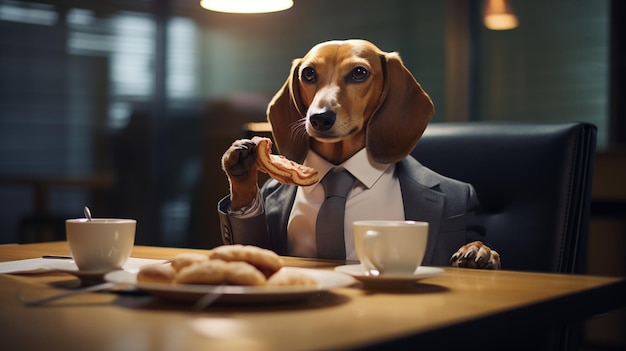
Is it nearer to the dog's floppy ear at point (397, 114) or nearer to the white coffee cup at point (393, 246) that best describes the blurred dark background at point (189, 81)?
the dog's floppy ear at point (397, 114)

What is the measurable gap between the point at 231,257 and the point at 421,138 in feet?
3.37

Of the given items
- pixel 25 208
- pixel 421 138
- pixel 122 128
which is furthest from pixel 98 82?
pixel 421 138

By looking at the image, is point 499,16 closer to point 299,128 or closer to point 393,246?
point 299,128

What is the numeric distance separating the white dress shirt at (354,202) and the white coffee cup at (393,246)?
60 cm

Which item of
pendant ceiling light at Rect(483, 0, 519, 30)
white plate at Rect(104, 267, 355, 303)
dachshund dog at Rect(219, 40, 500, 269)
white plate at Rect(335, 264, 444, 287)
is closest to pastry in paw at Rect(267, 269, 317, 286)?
white plate at Rect(104, 267, 355, 303)

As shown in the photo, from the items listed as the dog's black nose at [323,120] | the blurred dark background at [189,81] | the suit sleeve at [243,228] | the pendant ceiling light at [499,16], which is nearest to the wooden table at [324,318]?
the suit sleeve at [243,228]

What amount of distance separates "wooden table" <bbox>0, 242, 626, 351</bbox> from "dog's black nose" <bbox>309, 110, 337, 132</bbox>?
62cm

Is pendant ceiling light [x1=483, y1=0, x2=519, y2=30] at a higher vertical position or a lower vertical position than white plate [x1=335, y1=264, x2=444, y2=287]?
higher

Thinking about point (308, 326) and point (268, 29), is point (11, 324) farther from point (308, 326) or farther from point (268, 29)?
point (268, 29)

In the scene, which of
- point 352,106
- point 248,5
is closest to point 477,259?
point 352,106

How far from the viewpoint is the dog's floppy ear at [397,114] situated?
5.15 ft

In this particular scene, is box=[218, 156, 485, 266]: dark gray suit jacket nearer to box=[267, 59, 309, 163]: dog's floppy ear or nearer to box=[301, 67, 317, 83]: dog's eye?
box=[267, 59, 309, 163]: dog's floppy ear

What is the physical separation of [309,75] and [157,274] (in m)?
0.92

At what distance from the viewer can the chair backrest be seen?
1.52 meters
